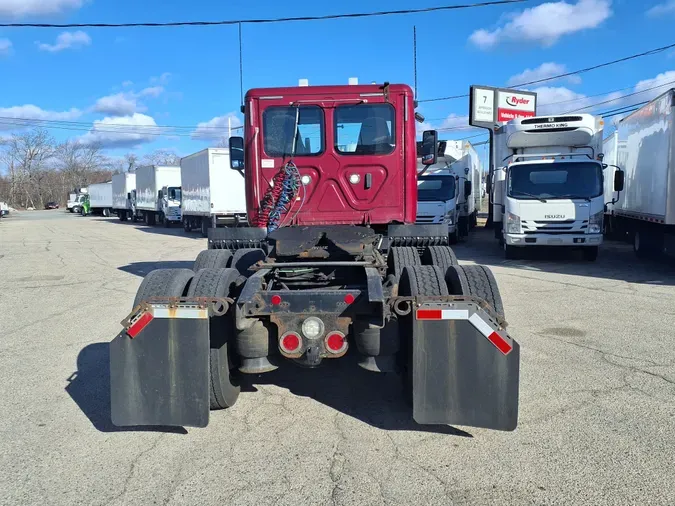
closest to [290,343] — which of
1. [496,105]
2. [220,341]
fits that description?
[220,341]

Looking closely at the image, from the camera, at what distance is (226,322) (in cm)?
435

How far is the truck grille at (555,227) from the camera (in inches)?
538

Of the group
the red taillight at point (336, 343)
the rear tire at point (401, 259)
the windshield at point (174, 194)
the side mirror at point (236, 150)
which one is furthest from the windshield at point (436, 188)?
the windshield at point (174, 194)

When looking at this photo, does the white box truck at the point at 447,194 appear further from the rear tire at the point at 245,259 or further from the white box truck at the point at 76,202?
the white box truck at the point at 76,202

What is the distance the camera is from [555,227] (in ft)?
45.3

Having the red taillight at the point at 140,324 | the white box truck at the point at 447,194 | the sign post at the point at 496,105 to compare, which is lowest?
the red taillight at the point at 140,324

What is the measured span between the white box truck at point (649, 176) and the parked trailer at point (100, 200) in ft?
161

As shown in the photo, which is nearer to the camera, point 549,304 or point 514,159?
point 549,304

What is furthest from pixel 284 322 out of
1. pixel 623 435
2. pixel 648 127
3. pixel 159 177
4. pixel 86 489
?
pixel 159 177

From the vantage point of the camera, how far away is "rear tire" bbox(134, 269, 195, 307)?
4469mm

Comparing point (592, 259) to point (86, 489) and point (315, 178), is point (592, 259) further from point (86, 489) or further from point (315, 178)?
point (86, 489)

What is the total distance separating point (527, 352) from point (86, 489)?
466 centimetres

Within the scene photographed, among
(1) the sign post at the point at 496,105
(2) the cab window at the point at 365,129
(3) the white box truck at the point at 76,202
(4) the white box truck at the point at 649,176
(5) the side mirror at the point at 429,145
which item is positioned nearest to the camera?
(2) the cab window at the point at 365,129

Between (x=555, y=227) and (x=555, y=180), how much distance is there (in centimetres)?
120
